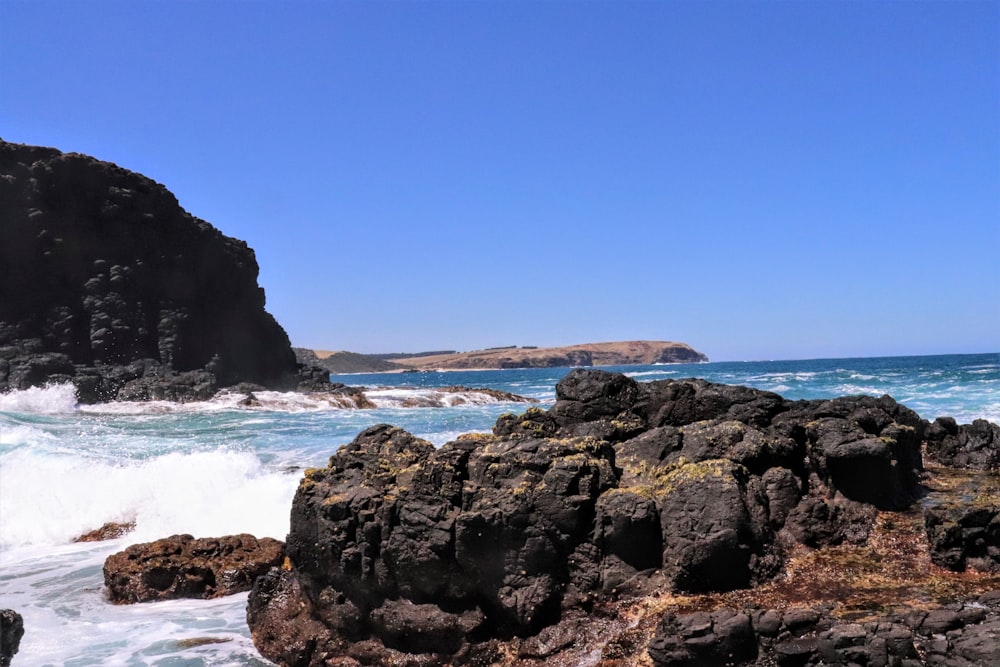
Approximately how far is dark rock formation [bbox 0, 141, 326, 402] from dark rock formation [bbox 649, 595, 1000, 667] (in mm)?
44802

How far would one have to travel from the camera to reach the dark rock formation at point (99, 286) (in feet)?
159

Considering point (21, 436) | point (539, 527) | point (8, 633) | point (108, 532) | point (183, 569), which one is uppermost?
point (539, 527)

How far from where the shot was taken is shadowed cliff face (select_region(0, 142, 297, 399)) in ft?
169

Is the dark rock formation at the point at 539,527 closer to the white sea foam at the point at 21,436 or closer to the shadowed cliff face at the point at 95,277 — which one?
the white sea foam at the point at 21,436

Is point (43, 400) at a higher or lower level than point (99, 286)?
lower

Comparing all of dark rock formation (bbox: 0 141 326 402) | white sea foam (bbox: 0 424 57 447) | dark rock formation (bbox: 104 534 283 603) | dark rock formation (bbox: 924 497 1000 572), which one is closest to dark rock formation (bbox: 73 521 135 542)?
dark rock formation (bbox: 104 534 283 603)

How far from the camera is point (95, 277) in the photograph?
54.8 m

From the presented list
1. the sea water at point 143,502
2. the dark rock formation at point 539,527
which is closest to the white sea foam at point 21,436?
the sea water at point 143,502

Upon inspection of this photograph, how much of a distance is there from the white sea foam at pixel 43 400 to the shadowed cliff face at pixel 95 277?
1.56m

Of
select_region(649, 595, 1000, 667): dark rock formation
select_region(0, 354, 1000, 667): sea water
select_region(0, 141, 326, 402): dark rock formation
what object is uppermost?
select_region(0, 141, 326, 402): dark rock formation

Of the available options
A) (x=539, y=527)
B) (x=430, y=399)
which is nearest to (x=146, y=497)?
(x=539, y=527)

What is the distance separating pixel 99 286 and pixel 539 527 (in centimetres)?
5745

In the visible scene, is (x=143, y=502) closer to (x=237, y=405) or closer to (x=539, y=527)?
(x=539, y=527)

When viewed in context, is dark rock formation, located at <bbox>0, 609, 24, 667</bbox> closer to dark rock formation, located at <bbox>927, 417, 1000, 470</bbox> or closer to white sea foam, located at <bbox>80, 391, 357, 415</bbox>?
dark rock formation, located at <bbox>927, 417, 1000, 470</bbox>
